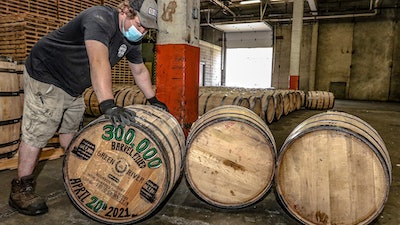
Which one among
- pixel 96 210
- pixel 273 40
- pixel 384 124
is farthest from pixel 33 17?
pixel 273 40

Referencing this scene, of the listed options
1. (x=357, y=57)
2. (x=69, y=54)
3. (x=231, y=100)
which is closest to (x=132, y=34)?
(x=69, y=54)

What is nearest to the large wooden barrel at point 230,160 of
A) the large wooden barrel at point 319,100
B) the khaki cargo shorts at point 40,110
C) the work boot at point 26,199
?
the khaki cargo shorts at point 40,110

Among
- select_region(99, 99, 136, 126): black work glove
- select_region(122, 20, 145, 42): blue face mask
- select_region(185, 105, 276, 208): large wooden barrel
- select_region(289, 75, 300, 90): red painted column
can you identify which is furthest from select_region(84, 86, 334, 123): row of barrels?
select_region(99, 99, 136, 126): black work glove

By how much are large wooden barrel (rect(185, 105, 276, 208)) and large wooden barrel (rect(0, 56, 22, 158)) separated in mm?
2595

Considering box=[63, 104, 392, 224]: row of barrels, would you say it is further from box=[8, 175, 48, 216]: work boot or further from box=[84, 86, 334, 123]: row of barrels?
box=[84, 86, 334, 123]: row of barrels

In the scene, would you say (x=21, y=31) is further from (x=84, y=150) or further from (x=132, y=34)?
(x=84, y=150)

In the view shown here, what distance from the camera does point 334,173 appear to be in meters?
2.43

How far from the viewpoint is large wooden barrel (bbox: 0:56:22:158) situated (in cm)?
367

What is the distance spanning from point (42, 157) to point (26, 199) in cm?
181

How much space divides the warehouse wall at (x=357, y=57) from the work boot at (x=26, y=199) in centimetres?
1915

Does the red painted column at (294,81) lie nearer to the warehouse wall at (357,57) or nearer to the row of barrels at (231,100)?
the row of barrels at (231,100)

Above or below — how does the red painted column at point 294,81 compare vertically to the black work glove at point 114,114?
above

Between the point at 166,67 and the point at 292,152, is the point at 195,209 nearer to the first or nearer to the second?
the point at 292,152

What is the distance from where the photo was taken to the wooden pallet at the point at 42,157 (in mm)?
3824
